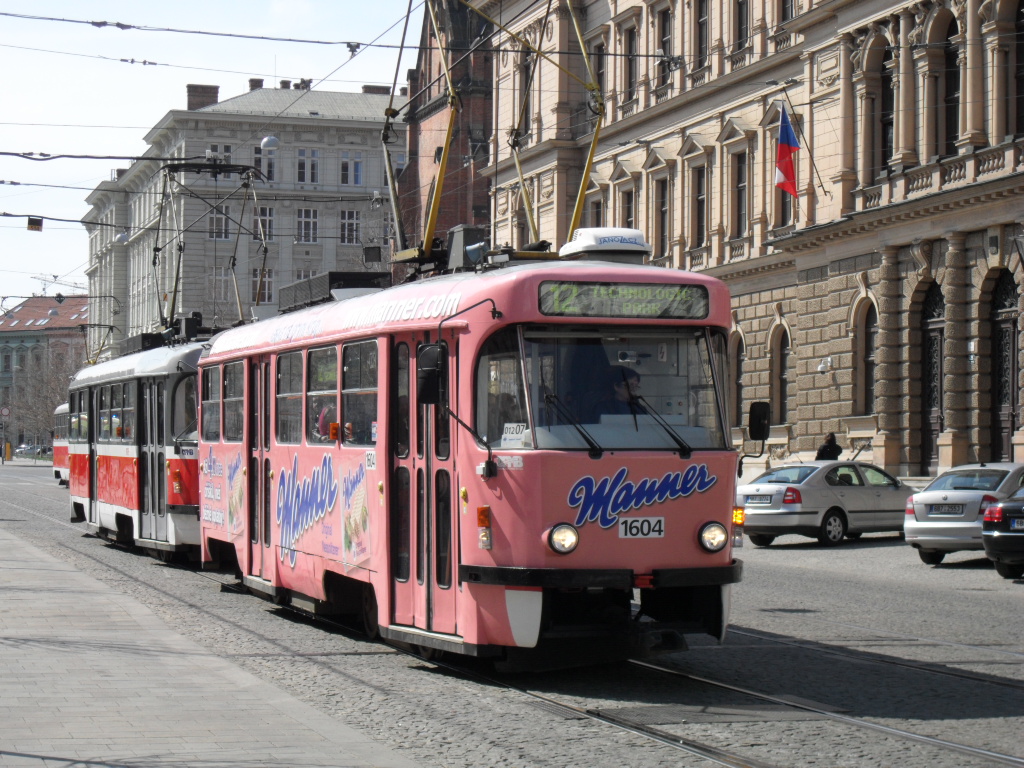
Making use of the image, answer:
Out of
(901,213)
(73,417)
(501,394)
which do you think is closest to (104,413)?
(73,417)

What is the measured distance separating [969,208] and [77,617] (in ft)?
76.0

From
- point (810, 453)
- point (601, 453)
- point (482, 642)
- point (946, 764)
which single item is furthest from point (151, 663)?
point (810, 453)

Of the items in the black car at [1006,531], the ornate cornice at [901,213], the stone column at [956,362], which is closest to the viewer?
the black car at [1006,531]

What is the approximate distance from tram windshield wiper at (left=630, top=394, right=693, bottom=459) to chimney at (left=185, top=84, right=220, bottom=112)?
93086mm

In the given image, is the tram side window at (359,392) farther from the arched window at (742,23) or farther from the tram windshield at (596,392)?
the arched window at (742,23)

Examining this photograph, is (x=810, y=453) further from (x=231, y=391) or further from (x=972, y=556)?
(x=231, y=391)

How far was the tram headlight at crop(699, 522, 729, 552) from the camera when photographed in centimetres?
1038

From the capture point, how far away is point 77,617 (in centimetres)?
1359

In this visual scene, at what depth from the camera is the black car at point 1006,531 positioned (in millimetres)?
19125

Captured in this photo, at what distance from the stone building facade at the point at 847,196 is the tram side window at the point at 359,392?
15.4m

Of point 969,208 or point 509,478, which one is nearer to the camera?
point 509,478

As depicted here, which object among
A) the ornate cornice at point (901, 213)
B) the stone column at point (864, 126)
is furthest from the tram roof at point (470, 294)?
the stone column at point (864, 126)

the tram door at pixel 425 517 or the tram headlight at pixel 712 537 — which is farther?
the tram door at pixel 425 517

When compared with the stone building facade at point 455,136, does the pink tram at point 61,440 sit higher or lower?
lower
